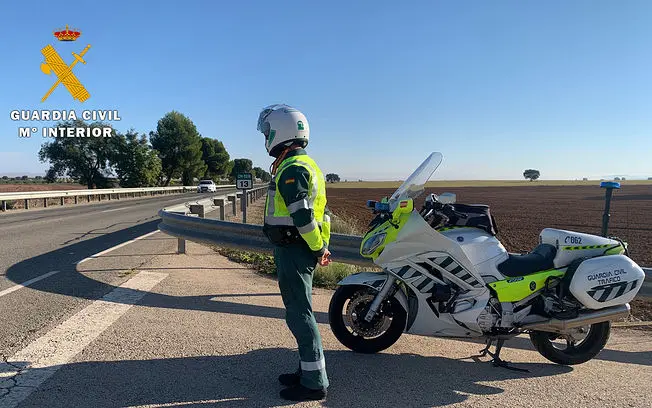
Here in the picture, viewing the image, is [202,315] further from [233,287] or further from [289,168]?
[289,168]

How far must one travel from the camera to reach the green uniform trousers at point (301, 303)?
3.29 m

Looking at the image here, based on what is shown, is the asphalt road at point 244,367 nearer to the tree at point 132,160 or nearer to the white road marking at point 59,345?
the white road marking at point 59,345

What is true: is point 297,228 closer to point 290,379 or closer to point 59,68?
point 290,379

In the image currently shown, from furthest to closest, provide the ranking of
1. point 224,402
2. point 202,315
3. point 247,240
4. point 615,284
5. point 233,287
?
point 247,240
point 233,287
point 202,315
point 615,284
point 224,402

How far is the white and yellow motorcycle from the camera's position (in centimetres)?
391

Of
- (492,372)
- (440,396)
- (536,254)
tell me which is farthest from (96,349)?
(536,254)

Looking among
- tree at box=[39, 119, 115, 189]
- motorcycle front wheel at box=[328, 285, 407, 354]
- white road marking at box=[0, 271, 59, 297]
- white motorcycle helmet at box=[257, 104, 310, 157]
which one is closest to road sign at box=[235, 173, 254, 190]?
white road marking at box=[0, 271, 59, 297]

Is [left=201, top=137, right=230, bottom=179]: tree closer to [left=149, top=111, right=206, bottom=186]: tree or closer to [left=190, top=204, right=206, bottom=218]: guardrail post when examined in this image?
[left=149, top=111, right=206, bottom=186]: tree

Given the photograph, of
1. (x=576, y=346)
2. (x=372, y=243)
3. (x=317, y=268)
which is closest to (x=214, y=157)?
(x=317, y=268)

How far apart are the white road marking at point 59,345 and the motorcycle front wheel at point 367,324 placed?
223cm

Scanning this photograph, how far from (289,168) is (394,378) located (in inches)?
71.7

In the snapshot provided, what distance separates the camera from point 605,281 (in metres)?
3.89

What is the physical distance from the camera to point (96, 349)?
3.93 meters

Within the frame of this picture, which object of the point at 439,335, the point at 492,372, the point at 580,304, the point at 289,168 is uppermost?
the point at 289,168
